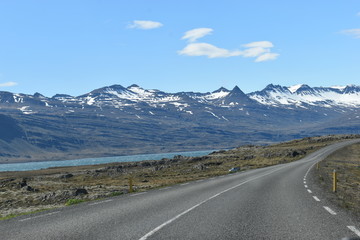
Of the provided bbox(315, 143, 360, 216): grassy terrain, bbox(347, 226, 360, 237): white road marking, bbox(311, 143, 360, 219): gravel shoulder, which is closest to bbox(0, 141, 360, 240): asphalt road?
bbox(347, 226, 360, 237): white road marking

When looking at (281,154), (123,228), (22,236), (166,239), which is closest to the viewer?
(166,239)

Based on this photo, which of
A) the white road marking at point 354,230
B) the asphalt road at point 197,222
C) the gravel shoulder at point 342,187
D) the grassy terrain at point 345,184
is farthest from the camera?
the grassy terrain at point 345,184

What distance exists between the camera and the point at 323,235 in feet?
36.2

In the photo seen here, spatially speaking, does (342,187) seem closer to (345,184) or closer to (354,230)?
(345,184)

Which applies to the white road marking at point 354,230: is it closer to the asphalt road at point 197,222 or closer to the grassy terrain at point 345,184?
the asphalt road at point 197,222

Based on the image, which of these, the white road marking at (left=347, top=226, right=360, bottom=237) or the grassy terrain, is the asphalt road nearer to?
the white road marking at (left=347, top=226, right=360, bottom=237)

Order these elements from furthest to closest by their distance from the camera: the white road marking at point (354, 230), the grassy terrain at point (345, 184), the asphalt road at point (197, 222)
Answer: the grassy terrain at point (345, 184), the asphalt road at point (197, 222), the white road marking at point (354, 230)

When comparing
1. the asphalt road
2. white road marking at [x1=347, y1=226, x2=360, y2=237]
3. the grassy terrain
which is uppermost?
white road marking at [x1=347, y1=226, x2=360, y2=237]

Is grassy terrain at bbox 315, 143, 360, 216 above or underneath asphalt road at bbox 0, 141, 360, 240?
underneath

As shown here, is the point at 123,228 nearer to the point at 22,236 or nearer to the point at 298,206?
the point at 22,236

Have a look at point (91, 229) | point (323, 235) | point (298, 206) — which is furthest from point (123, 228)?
point (298, 206)

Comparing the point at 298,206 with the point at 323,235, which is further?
the point at 298,206

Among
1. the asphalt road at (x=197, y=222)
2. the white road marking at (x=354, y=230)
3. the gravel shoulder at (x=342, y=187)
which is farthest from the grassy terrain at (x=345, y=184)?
the white road marking at (x=354, y=230)

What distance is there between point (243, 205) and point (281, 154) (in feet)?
327
